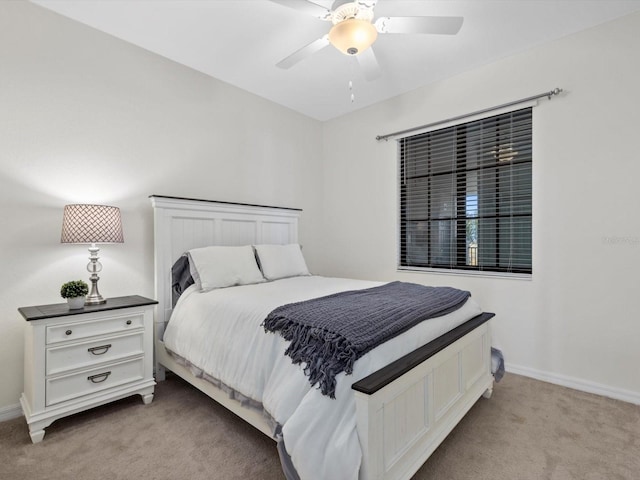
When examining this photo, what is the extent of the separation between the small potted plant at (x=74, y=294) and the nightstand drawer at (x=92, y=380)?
41 cm

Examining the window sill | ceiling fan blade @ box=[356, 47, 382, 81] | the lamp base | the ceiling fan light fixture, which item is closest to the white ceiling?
ceiling fan blade @ box=[356, 47, 382, 81]

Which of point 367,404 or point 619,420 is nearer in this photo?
point 367,404

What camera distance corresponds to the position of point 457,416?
1821mm

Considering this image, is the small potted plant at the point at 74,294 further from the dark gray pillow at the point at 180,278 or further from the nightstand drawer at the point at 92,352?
the dark gray pillow at the point at 180,278

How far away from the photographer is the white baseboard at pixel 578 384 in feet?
7.66

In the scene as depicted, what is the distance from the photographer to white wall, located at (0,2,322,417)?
2.15 m

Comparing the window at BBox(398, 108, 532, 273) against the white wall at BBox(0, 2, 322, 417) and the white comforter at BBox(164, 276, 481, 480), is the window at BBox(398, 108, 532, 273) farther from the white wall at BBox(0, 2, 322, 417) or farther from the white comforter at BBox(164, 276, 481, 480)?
the white wall at BBox(0, 2, 322, 417)

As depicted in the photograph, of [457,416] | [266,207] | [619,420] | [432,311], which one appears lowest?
[619,420]

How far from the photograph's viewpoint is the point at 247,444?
182 cm

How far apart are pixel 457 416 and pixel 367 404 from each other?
3.01 ft

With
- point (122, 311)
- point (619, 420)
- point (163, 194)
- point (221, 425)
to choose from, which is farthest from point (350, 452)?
point (163, 194)

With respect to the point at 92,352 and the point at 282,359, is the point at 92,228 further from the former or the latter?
the point at 282,359

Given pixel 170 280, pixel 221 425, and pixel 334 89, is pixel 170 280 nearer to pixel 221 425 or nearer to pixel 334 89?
pixel 221 425

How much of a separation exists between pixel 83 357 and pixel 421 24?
9.20 ft
